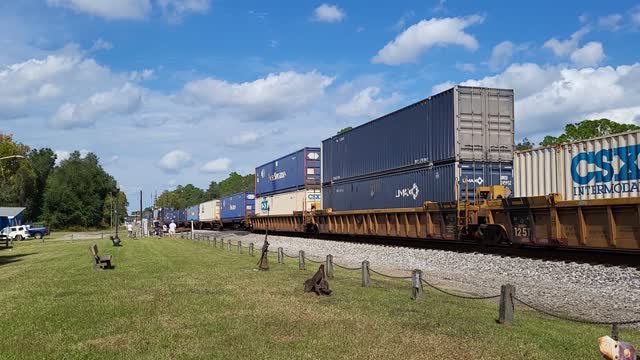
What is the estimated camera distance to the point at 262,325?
835cm

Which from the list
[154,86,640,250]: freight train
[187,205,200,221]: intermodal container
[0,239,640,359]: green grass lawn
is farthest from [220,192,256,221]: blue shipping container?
[0,239,640,359]: green grass lawn

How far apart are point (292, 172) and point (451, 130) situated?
64.9ft

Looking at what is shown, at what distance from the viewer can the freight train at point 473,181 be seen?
51.3 ft

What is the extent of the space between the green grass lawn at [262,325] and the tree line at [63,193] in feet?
313

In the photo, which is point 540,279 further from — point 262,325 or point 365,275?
point 262,325

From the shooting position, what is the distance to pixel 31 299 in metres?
11.2

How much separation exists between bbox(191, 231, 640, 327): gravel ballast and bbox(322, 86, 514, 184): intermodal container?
3.83 m

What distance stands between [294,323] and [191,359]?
221 centimetres

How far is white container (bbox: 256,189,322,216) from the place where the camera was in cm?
3741

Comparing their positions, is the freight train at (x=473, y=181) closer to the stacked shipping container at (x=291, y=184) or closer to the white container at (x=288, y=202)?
the white container at (x=288, y=202)

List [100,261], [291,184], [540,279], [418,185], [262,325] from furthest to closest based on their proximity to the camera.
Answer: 1. [291,184]
2. [418,185]
3. [100,261]
4. [540,279]
5. [262,325]

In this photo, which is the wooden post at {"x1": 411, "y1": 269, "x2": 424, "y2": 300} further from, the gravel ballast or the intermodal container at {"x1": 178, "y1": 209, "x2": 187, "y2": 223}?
the intermodal container at {"x1": 178, "y1": 209, "x2": 187, "y2": 223}

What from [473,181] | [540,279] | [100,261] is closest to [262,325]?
[540,279]

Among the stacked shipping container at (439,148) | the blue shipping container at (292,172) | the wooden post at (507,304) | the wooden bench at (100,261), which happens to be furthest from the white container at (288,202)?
the wooden post at (507,304)
